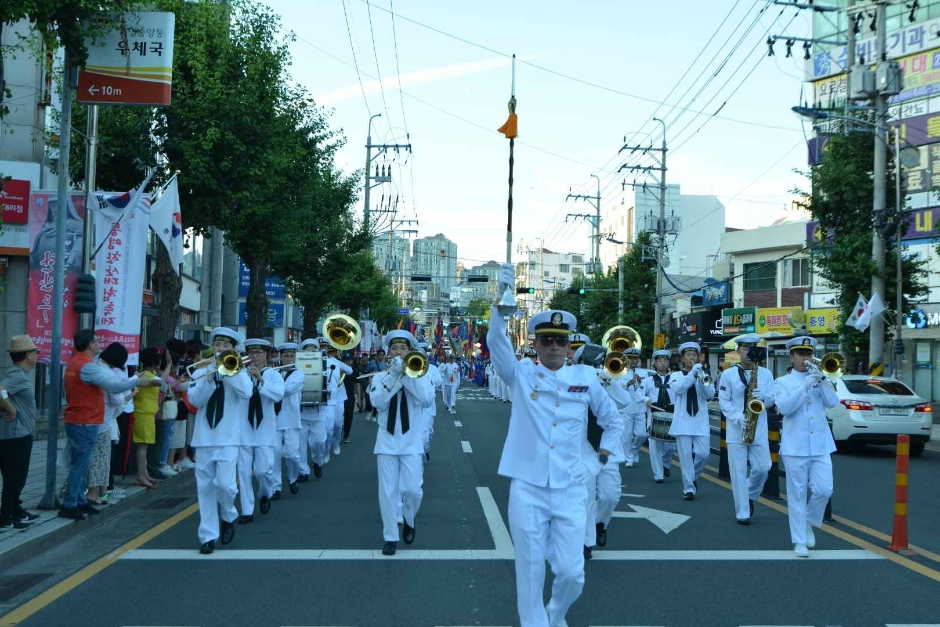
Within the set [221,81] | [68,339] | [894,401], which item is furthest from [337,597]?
[894,401]

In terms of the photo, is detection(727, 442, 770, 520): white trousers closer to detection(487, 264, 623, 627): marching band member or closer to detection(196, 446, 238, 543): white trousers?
detection(487, 264, 623, 627): marching band member

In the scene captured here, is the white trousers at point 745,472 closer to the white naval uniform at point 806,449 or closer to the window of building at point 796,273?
the white naval uniform at point 806,449

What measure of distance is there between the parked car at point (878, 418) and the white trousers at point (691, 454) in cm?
652

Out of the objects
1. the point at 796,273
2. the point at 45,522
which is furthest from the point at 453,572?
the point at 796,273

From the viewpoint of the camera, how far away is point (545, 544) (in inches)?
212

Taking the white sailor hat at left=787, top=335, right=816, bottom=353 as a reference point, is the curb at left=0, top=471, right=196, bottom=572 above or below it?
below

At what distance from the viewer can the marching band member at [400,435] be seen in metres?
8.40

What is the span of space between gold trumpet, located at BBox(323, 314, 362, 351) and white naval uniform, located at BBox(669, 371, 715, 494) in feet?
13.5

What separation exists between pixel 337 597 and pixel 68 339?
442 inches

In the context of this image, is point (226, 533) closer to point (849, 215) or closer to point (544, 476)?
point (544, 476)

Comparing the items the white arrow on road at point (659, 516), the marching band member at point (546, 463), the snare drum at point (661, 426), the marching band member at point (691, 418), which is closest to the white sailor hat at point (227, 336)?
the marching band member at point (546, 463)

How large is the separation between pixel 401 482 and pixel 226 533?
5.31 ft

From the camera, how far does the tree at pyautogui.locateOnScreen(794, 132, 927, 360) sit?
24531 mm

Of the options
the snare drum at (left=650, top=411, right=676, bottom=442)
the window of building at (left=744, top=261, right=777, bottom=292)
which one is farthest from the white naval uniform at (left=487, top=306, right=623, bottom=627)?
the window of building at (left=744, top=261, right=777, bottom=292)
